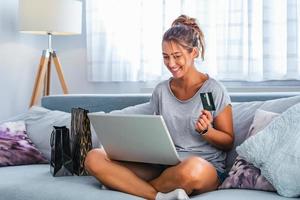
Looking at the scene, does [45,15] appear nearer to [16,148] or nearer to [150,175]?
[16,148]

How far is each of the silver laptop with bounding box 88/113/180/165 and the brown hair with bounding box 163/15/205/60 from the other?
17.9 inches

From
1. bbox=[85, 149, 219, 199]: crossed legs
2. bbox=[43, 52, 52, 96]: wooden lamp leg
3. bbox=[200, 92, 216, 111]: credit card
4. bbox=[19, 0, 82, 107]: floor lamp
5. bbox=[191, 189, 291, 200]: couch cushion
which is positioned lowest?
bbox=[191, 189, 291, 200]: couch cushion

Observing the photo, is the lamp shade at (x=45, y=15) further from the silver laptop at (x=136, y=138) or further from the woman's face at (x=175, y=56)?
the silver laptop at (x=136, y=138)

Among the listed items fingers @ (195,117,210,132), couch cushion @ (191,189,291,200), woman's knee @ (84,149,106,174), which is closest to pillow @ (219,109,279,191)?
couch cushion @ (191,189,291,200)

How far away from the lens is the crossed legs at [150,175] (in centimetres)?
170

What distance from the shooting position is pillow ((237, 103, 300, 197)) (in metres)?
1.62

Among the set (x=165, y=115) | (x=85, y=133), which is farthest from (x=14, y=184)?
(x=165, y=115)

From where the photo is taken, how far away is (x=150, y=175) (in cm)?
191

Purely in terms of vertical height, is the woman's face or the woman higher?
the woman's face

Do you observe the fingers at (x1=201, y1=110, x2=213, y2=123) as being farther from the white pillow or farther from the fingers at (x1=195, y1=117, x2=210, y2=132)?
the white pillow

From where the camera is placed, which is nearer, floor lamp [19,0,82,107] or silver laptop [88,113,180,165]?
silver laptop [88,113,180,165]

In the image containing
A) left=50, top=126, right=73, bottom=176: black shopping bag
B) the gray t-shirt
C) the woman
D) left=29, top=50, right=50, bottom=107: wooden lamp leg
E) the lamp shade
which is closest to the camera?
the woman

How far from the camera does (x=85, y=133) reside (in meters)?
2.19

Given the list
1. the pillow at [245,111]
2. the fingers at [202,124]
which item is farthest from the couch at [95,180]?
the fingers at [202,124]
